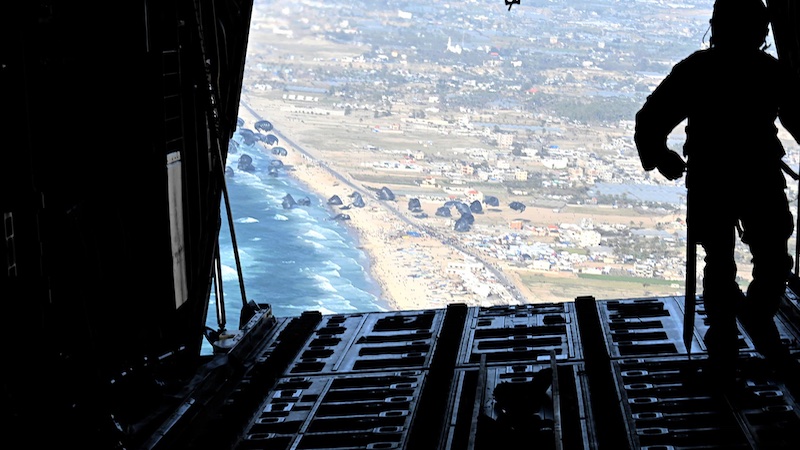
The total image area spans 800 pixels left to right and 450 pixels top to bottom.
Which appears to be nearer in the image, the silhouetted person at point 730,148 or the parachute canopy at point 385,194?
the silhouetted person at point 730,148

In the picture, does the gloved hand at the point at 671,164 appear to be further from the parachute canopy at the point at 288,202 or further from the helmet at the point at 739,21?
the parachute canopy at the point at 288,202

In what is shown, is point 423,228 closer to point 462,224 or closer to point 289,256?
point 462,224

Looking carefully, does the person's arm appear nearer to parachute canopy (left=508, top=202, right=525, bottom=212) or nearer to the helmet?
the helmet

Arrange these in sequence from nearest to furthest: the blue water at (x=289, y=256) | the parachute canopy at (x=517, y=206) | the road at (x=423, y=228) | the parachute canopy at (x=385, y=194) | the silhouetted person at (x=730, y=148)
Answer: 1. the silhouetted person at (x=730, y=148)
2. the blue water at (x=289, y=256)
3. the road at (x=423, y=228)
4. the parachute canopy at (x=517, y=206)
5. the parachute canopy at (x=385, y=194)

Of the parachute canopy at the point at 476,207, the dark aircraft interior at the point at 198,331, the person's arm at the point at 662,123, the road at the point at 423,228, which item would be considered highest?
the person's arm at the point at 662,123

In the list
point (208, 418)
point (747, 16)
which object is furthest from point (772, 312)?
point (208, 418)

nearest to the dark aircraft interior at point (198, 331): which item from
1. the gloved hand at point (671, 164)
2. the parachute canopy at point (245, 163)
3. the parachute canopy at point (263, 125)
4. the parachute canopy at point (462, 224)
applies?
the gloved hand at point (671, 164)

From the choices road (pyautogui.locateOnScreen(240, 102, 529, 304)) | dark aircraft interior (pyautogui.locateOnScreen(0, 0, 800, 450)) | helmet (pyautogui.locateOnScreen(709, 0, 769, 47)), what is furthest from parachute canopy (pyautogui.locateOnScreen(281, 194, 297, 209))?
helmet (pyautogui.locateOnScreen(709, 0, 769, 47))
